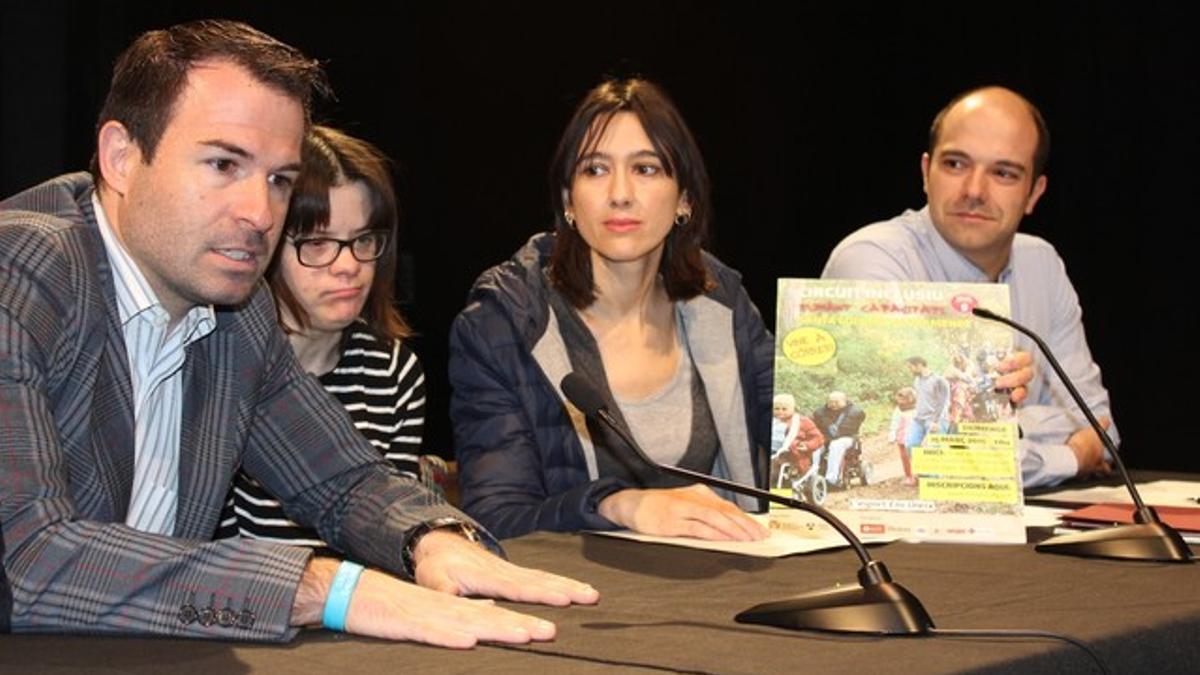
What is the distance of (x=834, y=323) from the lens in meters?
2.53

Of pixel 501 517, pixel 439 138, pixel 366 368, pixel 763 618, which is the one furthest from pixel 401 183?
pixel 763 618

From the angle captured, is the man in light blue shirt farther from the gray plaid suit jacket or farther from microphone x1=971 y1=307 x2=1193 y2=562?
the gray plaid suit jacket

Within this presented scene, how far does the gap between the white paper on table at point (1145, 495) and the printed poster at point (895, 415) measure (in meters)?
0.53

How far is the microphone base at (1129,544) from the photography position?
2.30 meters

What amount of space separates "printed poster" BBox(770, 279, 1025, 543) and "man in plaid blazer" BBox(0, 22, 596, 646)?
0.60 meters

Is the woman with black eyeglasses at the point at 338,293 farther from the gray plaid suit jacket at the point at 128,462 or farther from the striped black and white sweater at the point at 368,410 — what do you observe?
the gray plaid suit jacket at the point at 128,462

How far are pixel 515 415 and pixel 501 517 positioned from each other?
0.26 meters

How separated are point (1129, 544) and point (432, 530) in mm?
964

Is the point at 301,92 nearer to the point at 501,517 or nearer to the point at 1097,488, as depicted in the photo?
the point at 501,517

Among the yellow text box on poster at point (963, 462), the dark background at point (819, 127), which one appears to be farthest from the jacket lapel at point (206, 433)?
the dark background at point (819, 127)

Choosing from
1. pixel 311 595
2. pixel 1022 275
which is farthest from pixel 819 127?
pixel 311 595

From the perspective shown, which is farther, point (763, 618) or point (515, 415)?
point (515, 415)

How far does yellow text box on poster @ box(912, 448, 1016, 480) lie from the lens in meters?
2.47

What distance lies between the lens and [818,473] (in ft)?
8.13
